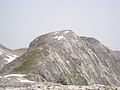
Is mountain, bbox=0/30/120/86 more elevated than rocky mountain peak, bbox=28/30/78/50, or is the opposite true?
rocky mountain peak, bbox=28/30/78/50

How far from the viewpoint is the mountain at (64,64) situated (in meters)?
94.8

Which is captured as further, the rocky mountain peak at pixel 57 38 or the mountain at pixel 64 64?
the rocky mountain peak at pixel 57 38

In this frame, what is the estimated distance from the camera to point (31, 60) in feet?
330

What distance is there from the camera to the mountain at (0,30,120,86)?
311 feet

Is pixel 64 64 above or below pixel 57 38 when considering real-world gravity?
below

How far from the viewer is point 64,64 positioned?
114438 mm

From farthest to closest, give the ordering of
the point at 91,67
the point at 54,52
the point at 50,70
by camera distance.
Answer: the point at 91,67 < the point at 54,52 < the point at 50,70

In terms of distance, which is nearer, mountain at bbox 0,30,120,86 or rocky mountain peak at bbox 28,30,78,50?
mountain at bbox 0,30,120,86

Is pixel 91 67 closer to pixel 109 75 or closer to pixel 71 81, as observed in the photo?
pixel 109 75

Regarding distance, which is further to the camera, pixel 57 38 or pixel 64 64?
pixel 57 38

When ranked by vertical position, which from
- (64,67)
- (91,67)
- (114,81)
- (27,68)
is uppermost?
(27,68)

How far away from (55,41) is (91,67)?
25335 millimetres

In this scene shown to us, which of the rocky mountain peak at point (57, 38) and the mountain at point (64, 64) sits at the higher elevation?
the rocky mountain peak at point (57, 38)

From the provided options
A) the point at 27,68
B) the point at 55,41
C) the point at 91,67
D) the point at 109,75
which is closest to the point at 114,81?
the point at 109,75
